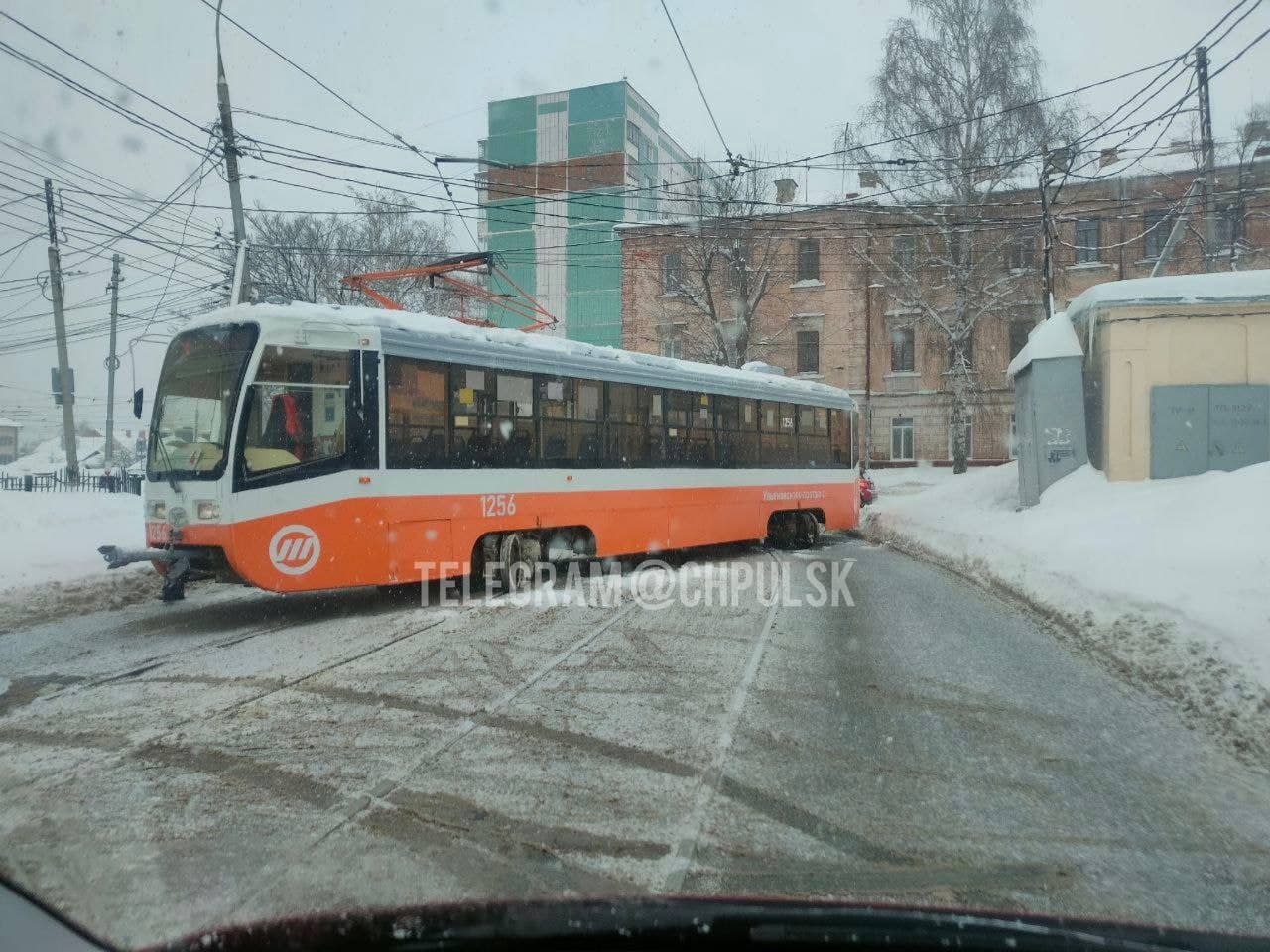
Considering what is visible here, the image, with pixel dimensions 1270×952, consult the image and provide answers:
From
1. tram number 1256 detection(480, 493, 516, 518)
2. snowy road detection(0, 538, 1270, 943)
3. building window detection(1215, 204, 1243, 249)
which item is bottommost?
snowy road detection(0, 538, 1270, 943)

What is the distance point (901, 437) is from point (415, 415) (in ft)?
105

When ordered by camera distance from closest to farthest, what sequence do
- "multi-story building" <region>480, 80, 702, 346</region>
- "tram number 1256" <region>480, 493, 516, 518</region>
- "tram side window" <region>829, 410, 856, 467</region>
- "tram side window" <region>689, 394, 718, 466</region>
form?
"tram number 1256" <region>480, 493, 516, 518</region> < "tram side window" <region>689, 394, 718, 466</region> < "tram side window" <region>829, 410, 856, 467</region> < "multi-story building" <region>480, 80, 702, 346</region>

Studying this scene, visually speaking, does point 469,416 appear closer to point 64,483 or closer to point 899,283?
point 64,483

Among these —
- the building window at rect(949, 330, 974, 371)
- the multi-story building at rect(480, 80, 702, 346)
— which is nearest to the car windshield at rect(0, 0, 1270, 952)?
the building window at rect(949, 330, 974, 371)

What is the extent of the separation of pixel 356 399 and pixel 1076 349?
1207 cm

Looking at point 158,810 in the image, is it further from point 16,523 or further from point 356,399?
point 16,523

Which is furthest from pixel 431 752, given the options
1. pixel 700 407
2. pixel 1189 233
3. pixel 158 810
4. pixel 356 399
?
pixel 1189 233

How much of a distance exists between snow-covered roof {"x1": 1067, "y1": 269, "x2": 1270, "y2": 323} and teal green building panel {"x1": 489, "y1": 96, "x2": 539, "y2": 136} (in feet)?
186

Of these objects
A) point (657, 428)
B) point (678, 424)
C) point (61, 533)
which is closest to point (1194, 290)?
point (678, 424)

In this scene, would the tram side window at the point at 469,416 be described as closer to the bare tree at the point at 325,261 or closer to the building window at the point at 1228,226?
the bare tree at the point at 325,261

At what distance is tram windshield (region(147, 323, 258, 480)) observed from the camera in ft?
28.7

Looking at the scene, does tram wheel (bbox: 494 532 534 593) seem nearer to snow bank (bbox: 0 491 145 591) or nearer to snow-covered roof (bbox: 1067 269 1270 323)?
snow bank (bbox: 0 491 145 591)

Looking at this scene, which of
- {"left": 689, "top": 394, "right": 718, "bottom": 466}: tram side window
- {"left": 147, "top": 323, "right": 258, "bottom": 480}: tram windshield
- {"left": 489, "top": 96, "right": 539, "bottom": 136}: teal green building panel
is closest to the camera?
{"left": 147, "top": 323, "right": 258, "bottom": 480}: tram windshield

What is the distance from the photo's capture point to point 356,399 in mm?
9117
